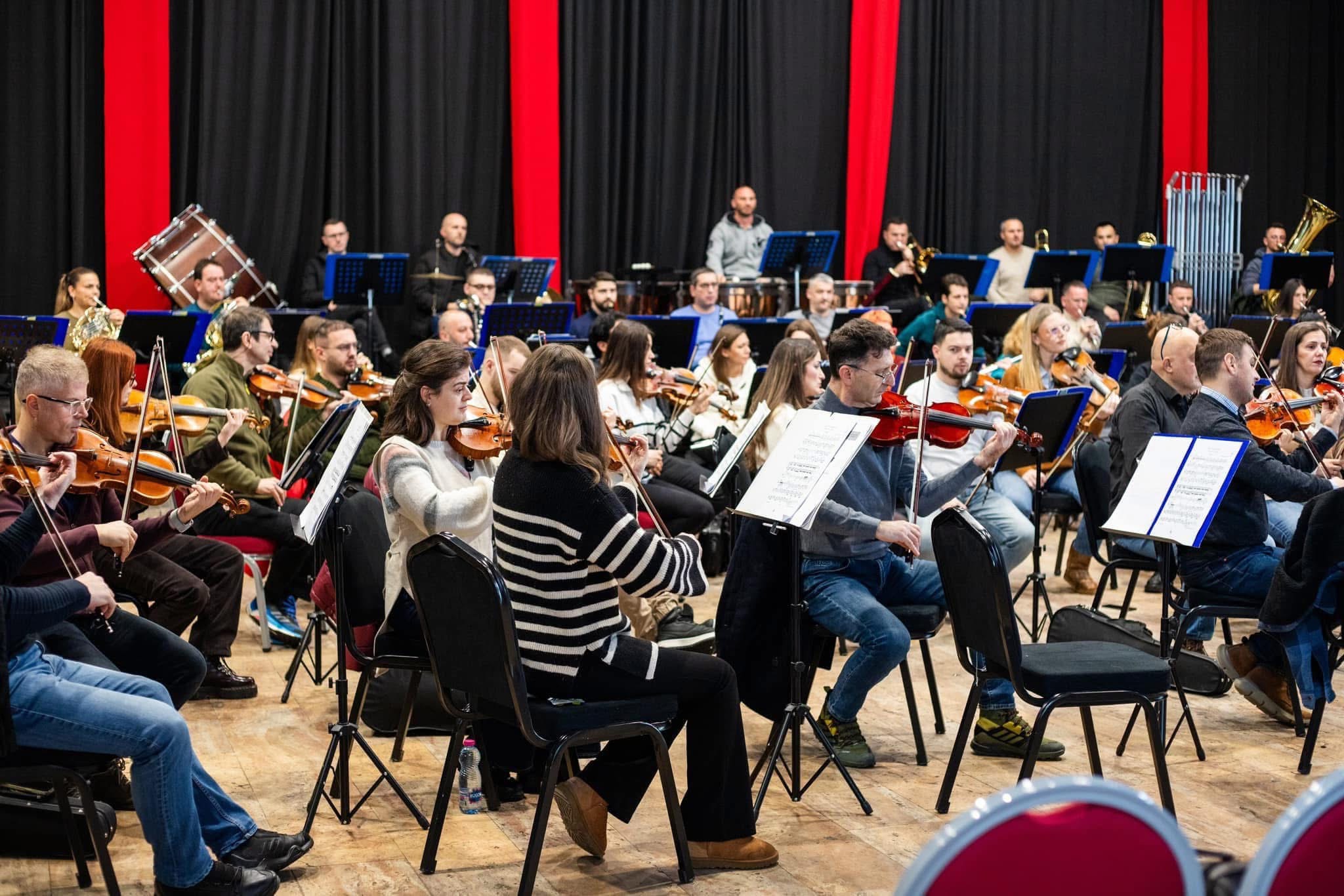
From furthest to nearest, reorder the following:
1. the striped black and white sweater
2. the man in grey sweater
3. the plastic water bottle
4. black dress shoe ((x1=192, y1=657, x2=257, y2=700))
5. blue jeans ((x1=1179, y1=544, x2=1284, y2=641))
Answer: black dress shoe ((x1=192, y1=657, x2=257, y2=700)), blue jeans ((x1=1179, y1=544, x2=1284, y2=641)), the man in grey sweater, the plastic water bottle, the striped black and white sweater

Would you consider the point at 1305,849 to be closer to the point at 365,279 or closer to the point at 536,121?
the point at 365,279

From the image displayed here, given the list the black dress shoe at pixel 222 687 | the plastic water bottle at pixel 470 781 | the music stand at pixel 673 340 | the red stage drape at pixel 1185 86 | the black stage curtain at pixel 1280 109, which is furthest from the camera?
the black stage curtain at pixel 1280 109

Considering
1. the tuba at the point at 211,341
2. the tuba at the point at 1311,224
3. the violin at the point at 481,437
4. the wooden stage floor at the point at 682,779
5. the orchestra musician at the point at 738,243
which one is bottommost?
the wooden stage floor at the point at 682,779

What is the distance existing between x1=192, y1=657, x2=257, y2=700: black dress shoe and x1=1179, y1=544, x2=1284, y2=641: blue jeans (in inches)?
123

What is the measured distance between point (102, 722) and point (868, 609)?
2.04m

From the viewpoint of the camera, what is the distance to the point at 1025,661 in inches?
139

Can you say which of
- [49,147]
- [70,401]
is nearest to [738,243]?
[49,147]

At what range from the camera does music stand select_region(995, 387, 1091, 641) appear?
548 centimetres

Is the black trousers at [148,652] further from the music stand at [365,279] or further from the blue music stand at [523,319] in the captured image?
the music stand at [365,279]

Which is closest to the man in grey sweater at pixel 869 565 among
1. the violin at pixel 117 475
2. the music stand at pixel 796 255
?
the violin at pixel 117 475

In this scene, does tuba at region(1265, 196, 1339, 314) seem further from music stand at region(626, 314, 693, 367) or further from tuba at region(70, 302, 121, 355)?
tuba at region(70, 302, 121, 355)

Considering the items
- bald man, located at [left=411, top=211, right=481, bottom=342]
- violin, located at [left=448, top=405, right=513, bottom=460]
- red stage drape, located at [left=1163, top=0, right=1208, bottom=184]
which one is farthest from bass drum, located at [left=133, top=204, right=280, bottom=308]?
red stage drape, located at [left=1163, top=0, right=1208, bottom=184]

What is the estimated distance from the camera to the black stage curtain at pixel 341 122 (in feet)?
33.9

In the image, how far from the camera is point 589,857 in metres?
3.44
